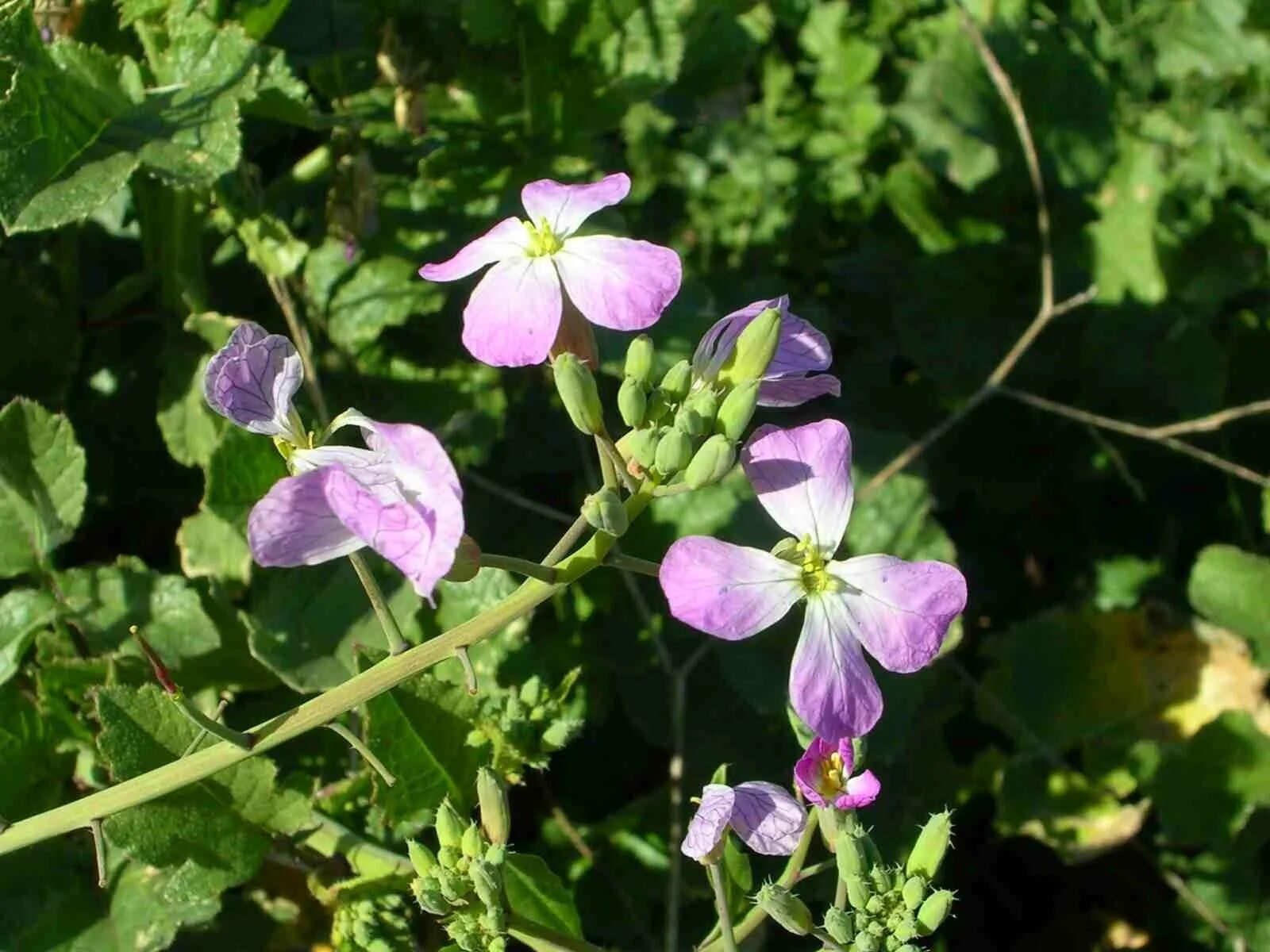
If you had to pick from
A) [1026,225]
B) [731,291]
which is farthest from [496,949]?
[1026,225]

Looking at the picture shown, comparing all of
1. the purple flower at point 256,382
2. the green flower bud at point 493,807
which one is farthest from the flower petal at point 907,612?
the purple flower at point 256,382

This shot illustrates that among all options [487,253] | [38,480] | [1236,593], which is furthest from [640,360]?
[1236,593]

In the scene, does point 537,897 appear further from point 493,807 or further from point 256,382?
point 256,382

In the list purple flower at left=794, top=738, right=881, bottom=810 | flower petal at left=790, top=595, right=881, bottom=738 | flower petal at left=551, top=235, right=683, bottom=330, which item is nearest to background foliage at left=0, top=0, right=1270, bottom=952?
purple flower at left=794, top=738, right=881, bottom=810

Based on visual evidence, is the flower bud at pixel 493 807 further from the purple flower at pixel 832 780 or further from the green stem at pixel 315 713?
the purple flower at pixel 832 780

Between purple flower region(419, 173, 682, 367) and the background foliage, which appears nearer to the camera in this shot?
purple flower region(419, 173, 682, 367)

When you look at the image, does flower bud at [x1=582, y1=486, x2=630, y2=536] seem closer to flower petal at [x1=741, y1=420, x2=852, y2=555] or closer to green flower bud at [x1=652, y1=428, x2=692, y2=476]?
green flower bud at [x1=652, y1=428, x2=692, y2=476]
